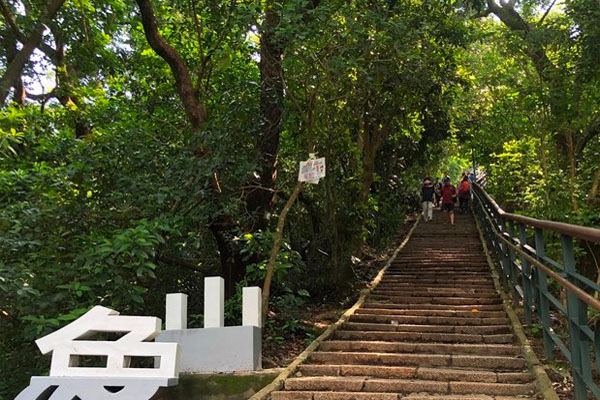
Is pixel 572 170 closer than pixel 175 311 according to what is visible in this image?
No

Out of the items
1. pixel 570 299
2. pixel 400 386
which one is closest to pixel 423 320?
pixel 400 386

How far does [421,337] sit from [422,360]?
82cm

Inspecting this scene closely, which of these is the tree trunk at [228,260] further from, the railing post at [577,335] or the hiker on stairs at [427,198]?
the hiker on stairs at [427,198]

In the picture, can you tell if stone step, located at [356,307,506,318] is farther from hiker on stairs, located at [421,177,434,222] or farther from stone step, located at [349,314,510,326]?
hiker on stairs, located at [421,177,434,222]

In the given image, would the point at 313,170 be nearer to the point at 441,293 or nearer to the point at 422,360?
the point at 422,360

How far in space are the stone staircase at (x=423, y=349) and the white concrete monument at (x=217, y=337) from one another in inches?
21.6

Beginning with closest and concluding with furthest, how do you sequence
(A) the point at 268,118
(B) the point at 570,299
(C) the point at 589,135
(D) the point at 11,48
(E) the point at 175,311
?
(B) the point at 570,299
(E) the point at 175,311
(A) the point at 268,118
(C) the point at 589,135
(D) the point at 11,48

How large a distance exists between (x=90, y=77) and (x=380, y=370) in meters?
8.84

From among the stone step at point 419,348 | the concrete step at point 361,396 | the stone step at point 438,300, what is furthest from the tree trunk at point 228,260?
the concrete step at point 361,396

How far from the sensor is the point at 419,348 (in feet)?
18.6

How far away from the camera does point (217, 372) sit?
203 inches

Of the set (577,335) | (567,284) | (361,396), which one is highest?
(567,284)

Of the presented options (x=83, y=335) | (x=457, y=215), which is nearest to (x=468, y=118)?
(x=457, y=215)

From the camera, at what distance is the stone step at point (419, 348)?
17.9 feet
